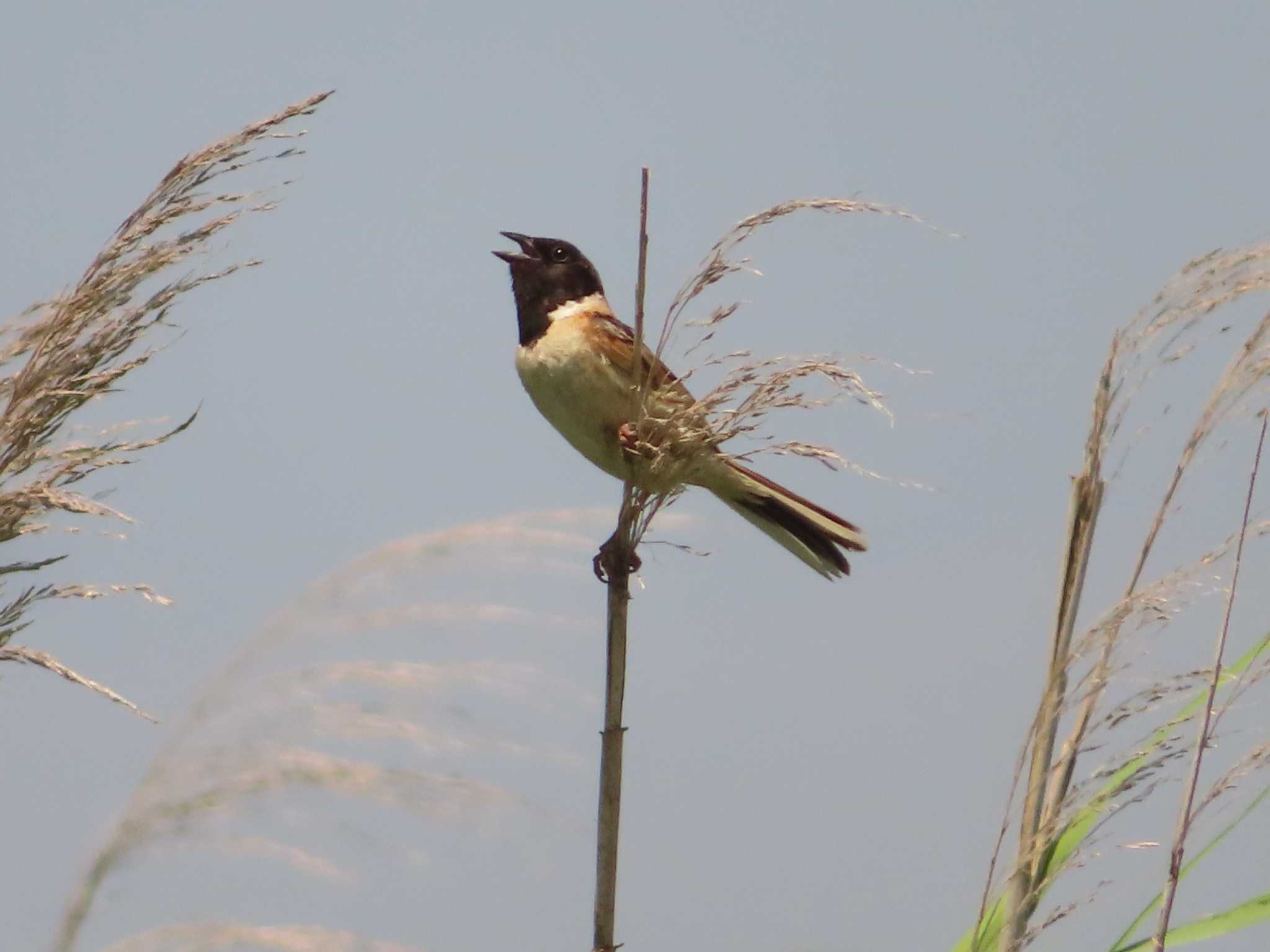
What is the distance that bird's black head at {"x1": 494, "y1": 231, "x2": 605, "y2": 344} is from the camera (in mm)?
3988

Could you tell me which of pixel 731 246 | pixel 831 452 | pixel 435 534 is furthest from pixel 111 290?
pixel 831 452

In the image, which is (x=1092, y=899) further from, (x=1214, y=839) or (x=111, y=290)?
(x=111, y=290)

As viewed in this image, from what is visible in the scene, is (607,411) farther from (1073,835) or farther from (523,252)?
(1073,835)

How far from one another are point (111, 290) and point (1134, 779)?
56.5 inches

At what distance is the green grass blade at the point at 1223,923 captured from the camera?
183 centimetres

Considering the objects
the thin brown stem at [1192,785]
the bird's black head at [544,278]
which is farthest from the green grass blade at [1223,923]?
the bird's black head at [544,278]

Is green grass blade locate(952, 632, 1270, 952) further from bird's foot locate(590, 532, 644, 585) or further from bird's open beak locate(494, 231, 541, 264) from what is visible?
bird's open beak locate(494, 231, 541, 264)

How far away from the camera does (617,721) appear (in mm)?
1860

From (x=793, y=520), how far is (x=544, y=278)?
1122 mm

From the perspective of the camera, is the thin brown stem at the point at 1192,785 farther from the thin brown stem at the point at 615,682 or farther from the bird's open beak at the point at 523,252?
the bird's open beak at the point at 523,252

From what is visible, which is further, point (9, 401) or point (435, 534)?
point (9, 401)

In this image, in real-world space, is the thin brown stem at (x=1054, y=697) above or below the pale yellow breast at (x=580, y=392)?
below

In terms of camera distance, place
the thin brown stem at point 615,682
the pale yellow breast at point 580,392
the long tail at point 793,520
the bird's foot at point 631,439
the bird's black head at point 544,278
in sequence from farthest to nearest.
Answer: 1. the bird's black head at point 544,278
2. the pale yellow breast at point 580,392
3. the long tail at point 793,520
4. the bird's foot at point 631,439
5. the thin brown stem at point 615,682

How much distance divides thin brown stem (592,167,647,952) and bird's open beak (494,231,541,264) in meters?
1.99
